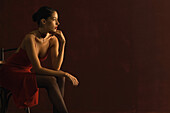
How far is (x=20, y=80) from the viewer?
5.88ft

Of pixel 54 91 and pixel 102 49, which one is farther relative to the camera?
pixel 102 49

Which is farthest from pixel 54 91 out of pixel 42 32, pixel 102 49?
pixel 102 49

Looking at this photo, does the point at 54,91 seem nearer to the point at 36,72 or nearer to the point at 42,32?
the point at 36,72

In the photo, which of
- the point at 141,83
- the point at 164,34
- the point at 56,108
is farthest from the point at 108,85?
the point at 56,108

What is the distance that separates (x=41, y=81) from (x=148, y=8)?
1.74 m

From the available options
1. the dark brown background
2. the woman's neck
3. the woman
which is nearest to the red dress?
the woman

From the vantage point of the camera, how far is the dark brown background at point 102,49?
2.91 m

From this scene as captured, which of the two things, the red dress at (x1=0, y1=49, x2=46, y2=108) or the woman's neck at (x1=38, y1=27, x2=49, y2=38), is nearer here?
the red dress at (x1=0, y1=49, x2=46, y2=108)

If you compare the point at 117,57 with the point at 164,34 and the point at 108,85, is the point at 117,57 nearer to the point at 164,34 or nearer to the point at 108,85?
the point at 108,85

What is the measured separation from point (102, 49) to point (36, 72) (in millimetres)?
1223

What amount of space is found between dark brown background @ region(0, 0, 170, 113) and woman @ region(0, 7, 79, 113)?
895mm

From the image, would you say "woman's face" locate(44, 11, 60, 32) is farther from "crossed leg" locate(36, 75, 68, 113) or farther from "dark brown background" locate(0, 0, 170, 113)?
"dark brown background" locate(0, 0, 170, 113)

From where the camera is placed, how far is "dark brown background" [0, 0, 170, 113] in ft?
9.55

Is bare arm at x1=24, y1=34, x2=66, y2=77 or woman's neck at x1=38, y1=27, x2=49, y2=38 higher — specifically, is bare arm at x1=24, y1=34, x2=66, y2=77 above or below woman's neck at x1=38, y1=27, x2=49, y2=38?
below
